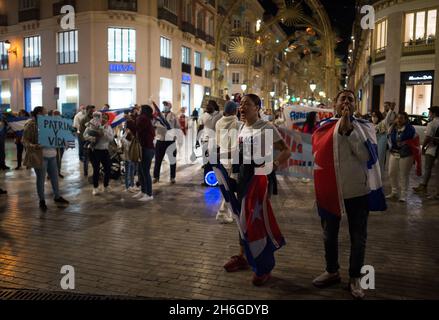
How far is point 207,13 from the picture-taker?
Answer: 44.7m

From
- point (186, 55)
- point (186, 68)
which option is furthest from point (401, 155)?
point (186, 55)

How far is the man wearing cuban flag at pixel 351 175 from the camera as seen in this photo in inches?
173

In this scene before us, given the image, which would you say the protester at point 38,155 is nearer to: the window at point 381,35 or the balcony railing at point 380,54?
the window at point 381,35

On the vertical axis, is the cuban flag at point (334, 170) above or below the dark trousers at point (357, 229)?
above

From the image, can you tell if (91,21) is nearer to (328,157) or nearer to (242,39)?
(242,39)

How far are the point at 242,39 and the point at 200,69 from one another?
28.5 m

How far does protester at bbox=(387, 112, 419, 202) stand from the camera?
353 inches

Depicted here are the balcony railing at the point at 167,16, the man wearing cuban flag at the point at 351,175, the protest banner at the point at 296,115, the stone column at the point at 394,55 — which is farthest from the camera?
the balcony railing at the point at 167,16

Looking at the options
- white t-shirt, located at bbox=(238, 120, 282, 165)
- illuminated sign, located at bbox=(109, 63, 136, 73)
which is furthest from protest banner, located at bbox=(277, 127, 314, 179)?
illuminated sign, located at bbox=(109, 63, 136, 73)

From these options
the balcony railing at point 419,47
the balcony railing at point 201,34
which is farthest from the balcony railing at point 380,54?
the balcony railing at point 201,34

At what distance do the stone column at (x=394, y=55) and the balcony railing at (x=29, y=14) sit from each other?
25.1 m

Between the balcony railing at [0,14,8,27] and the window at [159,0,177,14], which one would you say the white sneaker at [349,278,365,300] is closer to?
the window at [159,0,177,14]

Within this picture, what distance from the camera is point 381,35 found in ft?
95.8

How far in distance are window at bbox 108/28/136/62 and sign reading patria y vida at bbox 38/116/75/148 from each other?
2412 cm
